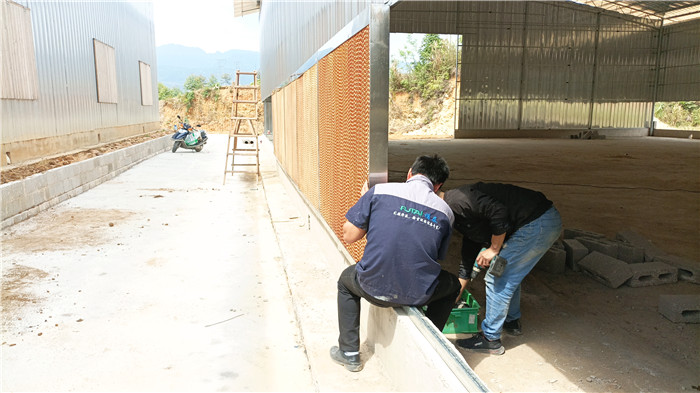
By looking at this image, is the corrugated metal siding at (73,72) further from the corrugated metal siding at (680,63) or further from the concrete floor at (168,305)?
the corrugated metal siding at (680,63)

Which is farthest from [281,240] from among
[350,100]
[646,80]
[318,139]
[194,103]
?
[194,103]

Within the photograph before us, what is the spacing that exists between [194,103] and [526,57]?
26745mm

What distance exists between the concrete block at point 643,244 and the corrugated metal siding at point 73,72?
11051 mm

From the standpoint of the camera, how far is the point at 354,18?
4332mm

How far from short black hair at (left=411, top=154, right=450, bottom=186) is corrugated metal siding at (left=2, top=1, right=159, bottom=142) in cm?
999

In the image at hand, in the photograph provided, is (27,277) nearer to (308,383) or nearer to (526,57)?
(308,383)

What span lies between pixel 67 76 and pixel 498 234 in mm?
13900

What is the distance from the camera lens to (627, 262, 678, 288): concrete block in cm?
513

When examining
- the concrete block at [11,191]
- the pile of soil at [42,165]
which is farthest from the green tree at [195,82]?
the concrete block at [11,191]

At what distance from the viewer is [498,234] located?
138 inches

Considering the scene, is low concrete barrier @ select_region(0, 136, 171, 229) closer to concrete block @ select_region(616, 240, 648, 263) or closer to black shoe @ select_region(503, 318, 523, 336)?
black shoe @ select_region(503, 318, 523, 336)

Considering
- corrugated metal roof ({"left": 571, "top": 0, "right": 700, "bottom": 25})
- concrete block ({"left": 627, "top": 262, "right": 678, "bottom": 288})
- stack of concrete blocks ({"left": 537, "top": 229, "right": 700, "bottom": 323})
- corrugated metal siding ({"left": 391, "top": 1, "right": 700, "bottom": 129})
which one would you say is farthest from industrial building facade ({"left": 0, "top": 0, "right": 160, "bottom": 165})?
corrugated metal roof ({"left": 571, "top": 0, "right": 700, "bottom": 25})

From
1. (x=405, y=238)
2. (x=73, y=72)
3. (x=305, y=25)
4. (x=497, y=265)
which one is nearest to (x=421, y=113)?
(x=73, y=72)

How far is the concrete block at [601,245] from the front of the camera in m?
5.61
